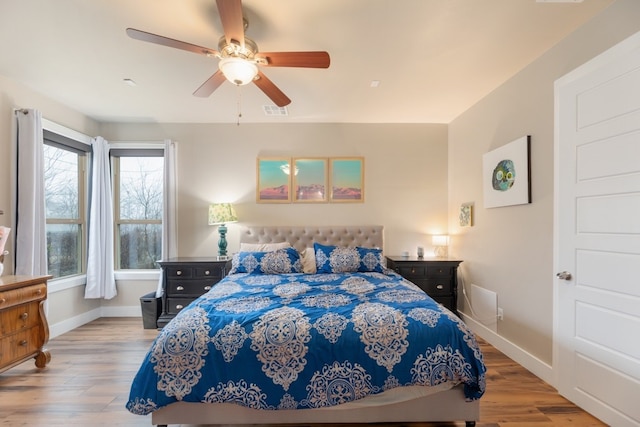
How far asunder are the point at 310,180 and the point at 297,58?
7.86 feet

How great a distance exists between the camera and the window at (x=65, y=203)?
11.7 ft

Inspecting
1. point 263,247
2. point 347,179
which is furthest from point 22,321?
point 347,179

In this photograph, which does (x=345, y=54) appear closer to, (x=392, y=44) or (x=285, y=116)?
(x=392, y=44)

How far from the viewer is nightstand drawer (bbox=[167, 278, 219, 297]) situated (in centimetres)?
369

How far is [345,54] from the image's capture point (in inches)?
98.2

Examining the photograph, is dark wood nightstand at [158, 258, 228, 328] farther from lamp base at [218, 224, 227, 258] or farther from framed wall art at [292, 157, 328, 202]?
framed wall art at [292, 157, 328, 202]

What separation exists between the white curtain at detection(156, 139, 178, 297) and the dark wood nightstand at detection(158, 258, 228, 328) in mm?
442

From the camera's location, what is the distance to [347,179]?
14.1 ft

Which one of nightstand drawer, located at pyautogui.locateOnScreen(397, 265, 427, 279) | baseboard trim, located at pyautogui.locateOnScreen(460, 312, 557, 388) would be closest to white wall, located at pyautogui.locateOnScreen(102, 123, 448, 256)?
nightstand drawer, located at pyautogui.locateOnScreen(397, 265, 427, 279)

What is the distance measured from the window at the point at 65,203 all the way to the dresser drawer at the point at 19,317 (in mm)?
1103

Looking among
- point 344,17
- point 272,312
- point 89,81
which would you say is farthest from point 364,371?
point 89,81

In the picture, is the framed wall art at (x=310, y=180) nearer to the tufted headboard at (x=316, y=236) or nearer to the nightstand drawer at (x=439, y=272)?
the tufted headboard at (x=316, y=236)

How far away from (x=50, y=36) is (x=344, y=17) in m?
2.26

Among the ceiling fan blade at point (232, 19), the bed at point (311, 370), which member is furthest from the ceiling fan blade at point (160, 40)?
the bed at point (311, 370)
